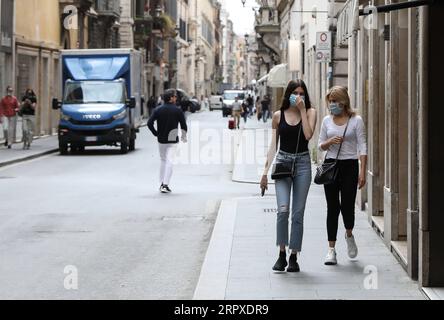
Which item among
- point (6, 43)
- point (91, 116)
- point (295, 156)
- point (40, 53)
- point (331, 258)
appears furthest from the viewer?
point (40, 53)

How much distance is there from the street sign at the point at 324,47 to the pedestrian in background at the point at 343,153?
1175cm

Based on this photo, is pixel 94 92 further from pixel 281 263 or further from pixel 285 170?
pixel 281 263

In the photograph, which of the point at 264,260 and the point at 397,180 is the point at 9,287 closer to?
the point at 264,260

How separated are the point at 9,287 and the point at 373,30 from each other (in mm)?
6088

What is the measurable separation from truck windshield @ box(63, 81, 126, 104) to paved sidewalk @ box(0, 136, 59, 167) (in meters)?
1.79

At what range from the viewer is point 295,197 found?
31.7ft

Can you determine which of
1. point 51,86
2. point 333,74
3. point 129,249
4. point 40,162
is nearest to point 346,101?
point 129,249

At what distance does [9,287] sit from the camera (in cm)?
904

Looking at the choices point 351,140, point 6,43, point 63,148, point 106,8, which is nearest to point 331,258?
point 351,140

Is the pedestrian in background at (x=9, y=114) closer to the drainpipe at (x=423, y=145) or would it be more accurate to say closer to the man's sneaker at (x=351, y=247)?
the man's sneaker at (x=351, y=247)

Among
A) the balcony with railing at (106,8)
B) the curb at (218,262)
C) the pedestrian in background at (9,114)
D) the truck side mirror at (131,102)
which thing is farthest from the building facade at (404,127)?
the balcony with railing at (106,8)

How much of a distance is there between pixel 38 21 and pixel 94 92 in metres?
10.6

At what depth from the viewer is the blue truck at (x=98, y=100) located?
30.1 m

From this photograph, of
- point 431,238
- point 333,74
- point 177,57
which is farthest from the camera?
point 177,57
